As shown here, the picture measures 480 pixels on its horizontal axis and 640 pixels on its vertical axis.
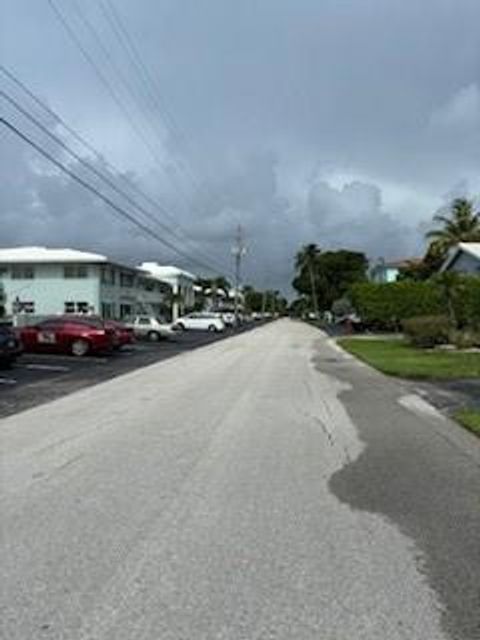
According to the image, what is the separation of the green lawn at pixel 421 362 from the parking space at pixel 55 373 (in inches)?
294

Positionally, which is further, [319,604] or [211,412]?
[211,412]

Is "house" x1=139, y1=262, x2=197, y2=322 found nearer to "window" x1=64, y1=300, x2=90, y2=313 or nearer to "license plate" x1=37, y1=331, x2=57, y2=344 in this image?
"window" x1=64, y1=300, x2=90, y2=313

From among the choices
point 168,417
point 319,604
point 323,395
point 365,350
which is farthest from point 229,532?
point 365,350

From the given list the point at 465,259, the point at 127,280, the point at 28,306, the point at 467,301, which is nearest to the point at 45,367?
the point at 467,301

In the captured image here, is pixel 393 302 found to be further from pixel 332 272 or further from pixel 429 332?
pixel 332 272

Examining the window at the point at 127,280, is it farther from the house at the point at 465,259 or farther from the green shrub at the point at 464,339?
the green shrub at the point at 464,339

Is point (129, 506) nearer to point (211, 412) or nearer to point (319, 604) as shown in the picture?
point (319, 604)

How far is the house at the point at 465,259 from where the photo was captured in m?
63.0

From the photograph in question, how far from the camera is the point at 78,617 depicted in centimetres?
570

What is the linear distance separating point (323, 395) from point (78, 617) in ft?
53.1

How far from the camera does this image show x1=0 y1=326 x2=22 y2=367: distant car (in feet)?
100

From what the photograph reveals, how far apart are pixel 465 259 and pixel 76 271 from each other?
3378cm

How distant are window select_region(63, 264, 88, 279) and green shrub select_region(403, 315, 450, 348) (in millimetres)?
44872

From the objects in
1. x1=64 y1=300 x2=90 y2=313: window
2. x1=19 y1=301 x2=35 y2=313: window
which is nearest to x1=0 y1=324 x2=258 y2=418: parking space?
x1=64 y1=300 x2=90 y2=313: window
